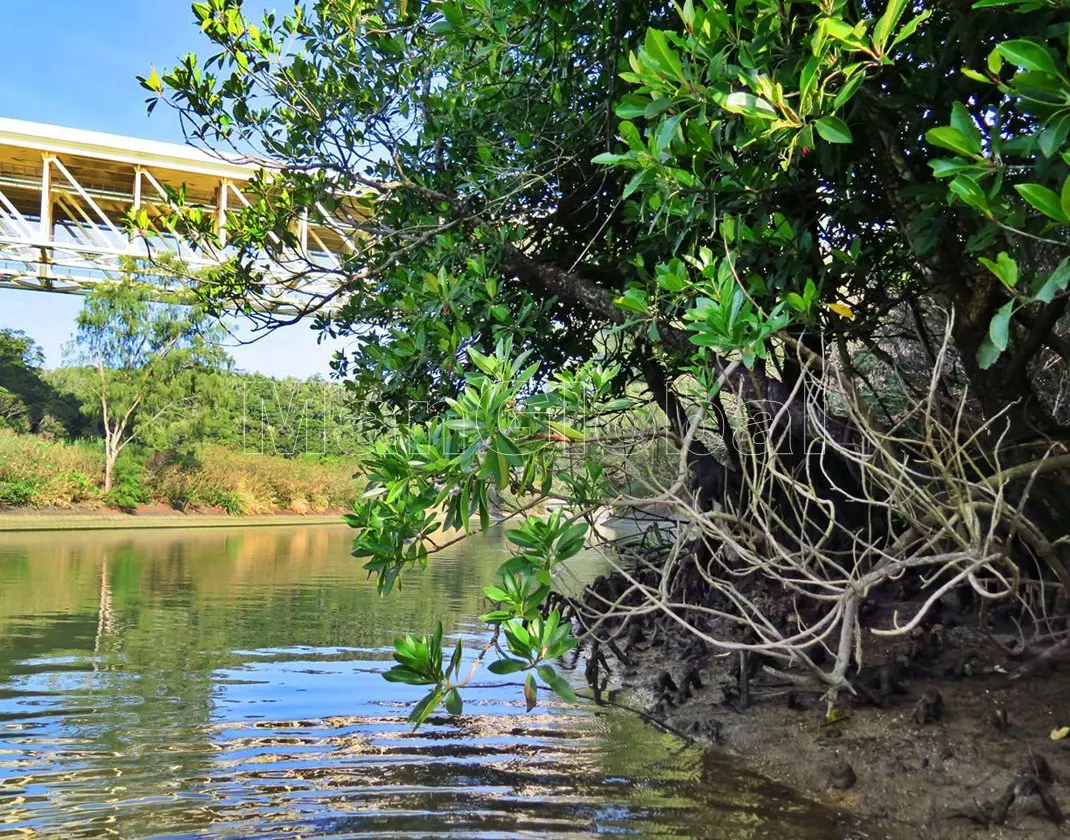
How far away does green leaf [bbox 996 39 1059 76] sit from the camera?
2.22 meters

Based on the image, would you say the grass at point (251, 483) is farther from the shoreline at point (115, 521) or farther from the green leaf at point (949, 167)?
the green leaf at point (949, 167)

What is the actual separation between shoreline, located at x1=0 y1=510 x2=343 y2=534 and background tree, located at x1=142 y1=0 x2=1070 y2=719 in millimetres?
19914

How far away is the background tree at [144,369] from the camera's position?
2823 centimetres

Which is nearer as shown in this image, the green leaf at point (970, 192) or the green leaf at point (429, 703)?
the green leaf at point (970, 192)

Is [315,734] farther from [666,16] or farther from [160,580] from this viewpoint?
[160,580]

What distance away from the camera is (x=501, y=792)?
3.88m

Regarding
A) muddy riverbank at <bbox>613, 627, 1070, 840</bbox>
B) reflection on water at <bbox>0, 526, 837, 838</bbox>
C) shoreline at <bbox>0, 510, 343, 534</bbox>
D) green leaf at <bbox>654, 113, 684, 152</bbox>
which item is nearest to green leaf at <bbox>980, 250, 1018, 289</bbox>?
green leaf at <bbox>654, 113, 684, 152</bbox>

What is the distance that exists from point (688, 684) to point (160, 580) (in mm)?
9513

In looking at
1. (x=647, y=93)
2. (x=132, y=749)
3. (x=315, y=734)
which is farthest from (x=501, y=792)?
(x=647, y=93)

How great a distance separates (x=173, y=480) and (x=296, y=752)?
27567 mm

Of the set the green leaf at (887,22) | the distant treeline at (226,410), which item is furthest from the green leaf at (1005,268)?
the distant treeline at (226,410)

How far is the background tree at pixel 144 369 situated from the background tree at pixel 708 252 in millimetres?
23317

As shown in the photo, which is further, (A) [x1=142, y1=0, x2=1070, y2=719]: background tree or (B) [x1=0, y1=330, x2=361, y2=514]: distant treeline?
(B) [x1=0, y1=330, x2=361, y2=514]: distant treeline

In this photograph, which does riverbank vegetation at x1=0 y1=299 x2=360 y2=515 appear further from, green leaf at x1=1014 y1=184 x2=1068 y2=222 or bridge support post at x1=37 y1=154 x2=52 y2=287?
green leaf at x1=1014 y1=184 x2=1068 y2=222
